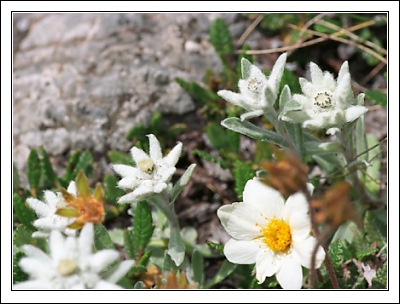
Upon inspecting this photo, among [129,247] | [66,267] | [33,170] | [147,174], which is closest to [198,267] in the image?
[129,247]

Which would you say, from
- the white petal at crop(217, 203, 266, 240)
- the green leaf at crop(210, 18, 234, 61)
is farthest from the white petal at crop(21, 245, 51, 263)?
the green leaf at crop(210, 18, 234, 61)

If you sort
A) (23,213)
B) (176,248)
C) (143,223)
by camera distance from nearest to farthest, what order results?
(176,248) < (143,223) < (23,213)

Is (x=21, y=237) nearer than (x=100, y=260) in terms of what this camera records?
No

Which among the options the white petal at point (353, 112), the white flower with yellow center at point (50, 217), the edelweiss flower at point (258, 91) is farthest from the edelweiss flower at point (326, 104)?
the white flower with yellow center at point (50, 217)

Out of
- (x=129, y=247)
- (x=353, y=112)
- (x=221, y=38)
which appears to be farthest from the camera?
(x=221, y=38)

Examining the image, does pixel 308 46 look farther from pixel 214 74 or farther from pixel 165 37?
pixel 165 37

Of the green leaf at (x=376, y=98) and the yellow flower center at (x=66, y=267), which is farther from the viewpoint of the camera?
the green leaf at (x=376, y=98)

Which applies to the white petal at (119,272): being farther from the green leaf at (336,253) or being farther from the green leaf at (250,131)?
the green leaf at (336,253)

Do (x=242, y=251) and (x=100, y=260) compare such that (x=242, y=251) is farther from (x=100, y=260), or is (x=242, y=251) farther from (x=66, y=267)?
(x=66, y=267)
